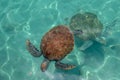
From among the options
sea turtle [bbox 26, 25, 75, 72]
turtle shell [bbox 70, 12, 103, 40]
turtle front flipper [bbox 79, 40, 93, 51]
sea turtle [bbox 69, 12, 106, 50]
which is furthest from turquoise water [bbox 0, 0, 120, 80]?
sea turtle [bbox 26, 25, 75, 72]

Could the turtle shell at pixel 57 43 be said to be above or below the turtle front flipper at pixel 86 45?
above

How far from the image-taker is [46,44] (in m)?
7.84

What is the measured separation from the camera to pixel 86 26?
9.97 metres

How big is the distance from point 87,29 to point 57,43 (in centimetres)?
254

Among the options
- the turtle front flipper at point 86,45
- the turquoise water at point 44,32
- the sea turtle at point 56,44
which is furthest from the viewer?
the turtle front flipper at point 86,45

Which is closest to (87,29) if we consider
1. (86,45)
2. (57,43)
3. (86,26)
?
(86,26)

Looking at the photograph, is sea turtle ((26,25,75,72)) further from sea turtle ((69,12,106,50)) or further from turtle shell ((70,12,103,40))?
turtle shell ((70,12,103,40))

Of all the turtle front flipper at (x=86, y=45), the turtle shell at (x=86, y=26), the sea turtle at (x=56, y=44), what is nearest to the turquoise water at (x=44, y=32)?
the turtle front flipper at (x=86, y=45)

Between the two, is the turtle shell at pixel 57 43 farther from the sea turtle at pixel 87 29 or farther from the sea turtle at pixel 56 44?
the sea turtle at pixel 87 29

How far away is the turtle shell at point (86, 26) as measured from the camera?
9859mm

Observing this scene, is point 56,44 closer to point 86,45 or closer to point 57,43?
point 57,43

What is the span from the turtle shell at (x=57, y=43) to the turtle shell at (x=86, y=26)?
1.98 meters

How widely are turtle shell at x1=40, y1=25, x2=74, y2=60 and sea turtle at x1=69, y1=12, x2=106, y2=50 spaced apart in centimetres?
Answer: 182

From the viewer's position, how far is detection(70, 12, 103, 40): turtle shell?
9.86m
